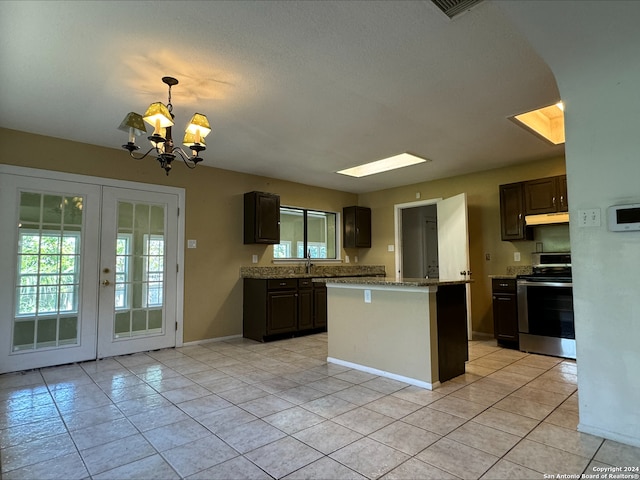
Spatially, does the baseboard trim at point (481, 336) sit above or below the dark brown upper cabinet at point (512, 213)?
below

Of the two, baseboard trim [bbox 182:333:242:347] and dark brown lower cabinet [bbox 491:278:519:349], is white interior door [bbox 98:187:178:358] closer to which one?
baseboard trim [bbox 182:333:242:347]

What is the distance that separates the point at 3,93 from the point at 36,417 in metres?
2.54

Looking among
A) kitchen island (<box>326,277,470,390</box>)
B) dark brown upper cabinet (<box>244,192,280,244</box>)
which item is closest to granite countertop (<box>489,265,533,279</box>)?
kitchen island (<box>326,277,470,390</box>)

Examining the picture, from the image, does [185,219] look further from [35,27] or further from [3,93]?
[35,27]

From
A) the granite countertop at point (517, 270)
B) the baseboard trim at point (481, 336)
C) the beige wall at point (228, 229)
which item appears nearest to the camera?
the beige wall at point (228, 229)

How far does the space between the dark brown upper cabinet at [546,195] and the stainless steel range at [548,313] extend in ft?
2.12

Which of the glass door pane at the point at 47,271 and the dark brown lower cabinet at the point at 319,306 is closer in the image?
the glass door pane at the point at 47,271

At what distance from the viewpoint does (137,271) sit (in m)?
4.40

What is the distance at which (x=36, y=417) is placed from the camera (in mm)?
2504

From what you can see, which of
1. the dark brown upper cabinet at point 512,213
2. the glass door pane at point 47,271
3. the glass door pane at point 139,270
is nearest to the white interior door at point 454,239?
the dark brown upper cabinet at point 512,213

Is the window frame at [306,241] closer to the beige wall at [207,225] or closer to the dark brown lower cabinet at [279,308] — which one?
the beige wall at [207,225]

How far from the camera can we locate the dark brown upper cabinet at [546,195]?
4.36m

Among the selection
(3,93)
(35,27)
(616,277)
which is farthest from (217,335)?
(616,277)

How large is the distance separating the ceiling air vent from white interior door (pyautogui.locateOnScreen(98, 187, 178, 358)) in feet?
12.6
